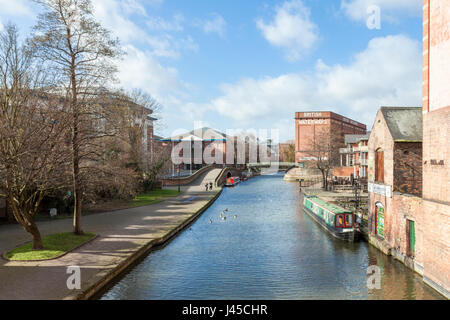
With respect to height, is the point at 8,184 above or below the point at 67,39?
below

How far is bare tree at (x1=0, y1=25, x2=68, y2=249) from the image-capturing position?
38.2 ft

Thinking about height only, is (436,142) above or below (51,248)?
above

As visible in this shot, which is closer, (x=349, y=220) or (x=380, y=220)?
(x=380, y=220)

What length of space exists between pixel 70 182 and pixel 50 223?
7.77 metres

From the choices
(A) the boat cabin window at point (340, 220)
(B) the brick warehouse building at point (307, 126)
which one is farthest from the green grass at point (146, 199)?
(B) the brick warehouse building at point (307, 126)

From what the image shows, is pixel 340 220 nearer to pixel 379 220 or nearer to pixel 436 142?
pixel 379 220

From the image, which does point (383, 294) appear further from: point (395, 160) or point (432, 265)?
point (395, 160)

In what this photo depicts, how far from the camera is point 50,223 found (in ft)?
67.7

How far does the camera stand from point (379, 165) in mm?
17344

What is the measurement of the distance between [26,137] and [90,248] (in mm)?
5470

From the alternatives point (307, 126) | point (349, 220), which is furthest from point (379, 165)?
point (307, 126)

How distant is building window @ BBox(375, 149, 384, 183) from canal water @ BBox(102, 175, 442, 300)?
3675 millimetres

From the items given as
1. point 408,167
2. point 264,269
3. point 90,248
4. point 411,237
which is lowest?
point 264,269

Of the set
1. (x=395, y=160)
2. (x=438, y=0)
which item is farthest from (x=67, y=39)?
(x=395, y=160)
